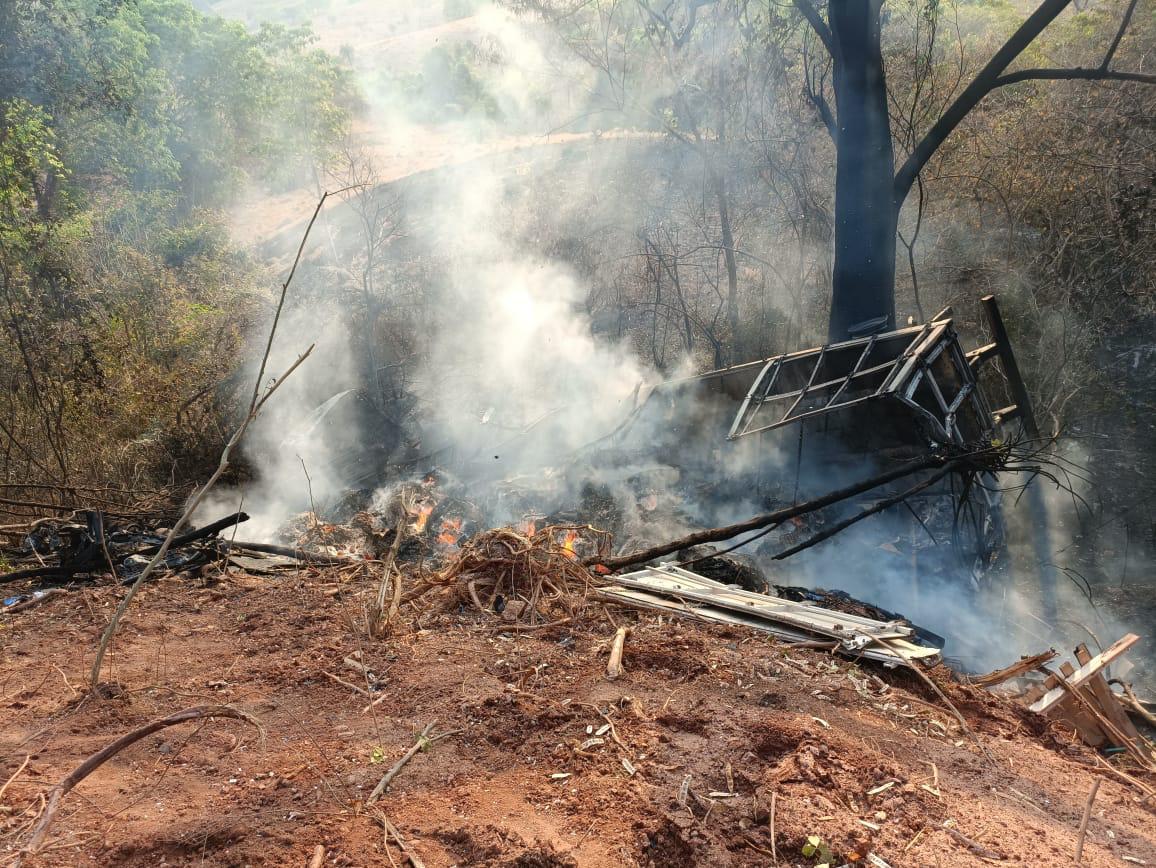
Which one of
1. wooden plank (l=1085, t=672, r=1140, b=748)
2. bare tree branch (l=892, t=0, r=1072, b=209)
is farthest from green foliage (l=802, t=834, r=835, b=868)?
bare tree branch (l=892, t=0, r=1072, b=209)

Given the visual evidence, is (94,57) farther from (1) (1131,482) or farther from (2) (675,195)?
(1) (1131,482)

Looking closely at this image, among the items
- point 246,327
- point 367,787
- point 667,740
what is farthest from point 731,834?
point 246,327

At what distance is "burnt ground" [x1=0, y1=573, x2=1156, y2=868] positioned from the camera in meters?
2.72

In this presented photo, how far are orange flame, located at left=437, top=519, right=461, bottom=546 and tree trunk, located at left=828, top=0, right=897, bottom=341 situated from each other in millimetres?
5777

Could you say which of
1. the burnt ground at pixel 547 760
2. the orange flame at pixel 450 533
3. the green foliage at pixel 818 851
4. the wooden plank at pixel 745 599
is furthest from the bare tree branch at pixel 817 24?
the green foliage at pixel 818 851

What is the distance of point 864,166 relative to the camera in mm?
9406

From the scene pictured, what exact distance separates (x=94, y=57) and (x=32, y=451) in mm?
12578

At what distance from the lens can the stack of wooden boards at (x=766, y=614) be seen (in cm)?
442

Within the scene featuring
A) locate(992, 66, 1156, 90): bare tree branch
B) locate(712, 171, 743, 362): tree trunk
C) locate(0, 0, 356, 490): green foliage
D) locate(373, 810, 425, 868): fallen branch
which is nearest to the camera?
locate(373, 810, 425, 868): fallen branch

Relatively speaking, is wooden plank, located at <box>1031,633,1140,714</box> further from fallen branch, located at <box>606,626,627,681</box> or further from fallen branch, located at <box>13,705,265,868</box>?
fallen branch, located at <box>13,705,265,868</box>

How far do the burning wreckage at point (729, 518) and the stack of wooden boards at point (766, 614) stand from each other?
18 millimetres

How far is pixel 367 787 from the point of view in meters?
3.04

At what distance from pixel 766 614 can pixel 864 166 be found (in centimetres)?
708

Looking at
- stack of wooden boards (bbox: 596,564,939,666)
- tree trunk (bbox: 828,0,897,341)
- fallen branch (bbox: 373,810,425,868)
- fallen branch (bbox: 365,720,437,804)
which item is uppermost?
tree trunk (bbox: 828,0,897,341)
